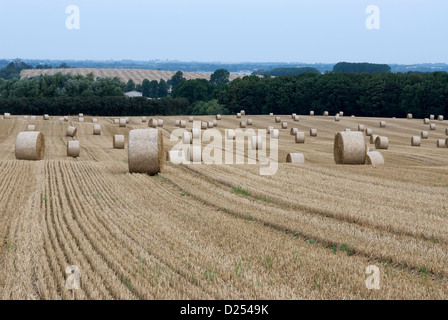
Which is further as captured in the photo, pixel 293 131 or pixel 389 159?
pixel 293 131

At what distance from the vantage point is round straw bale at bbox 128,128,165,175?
20125 mm

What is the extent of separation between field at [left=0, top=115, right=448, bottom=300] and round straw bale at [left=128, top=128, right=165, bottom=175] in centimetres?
54

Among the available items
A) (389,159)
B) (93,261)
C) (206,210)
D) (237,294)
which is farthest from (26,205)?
(389,159)

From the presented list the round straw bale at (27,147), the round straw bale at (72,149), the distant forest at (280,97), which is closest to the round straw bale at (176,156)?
the round straw bale at (27,147)

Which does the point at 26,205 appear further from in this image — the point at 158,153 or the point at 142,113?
the point at 142,113

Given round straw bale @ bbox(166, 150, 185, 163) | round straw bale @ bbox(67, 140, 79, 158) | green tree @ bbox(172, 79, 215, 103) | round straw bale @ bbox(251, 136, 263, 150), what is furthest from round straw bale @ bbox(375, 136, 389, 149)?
green tree @ bbox(172, 79, 215, 103)

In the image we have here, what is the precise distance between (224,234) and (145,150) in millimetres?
10063

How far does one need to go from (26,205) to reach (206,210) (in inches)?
196

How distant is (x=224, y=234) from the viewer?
10781 millimetres

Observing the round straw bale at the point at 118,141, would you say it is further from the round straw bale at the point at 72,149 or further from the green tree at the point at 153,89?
the green tree at the point at 153,89

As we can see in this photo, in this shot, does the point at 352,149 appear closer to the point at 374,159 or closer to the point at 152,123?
the point at 374,159

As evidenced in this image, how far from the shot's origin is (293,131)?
158ft

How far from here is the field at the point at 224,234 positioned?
770 centimetres

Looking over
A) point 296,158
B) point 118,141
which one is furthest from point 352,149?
point 118,141
